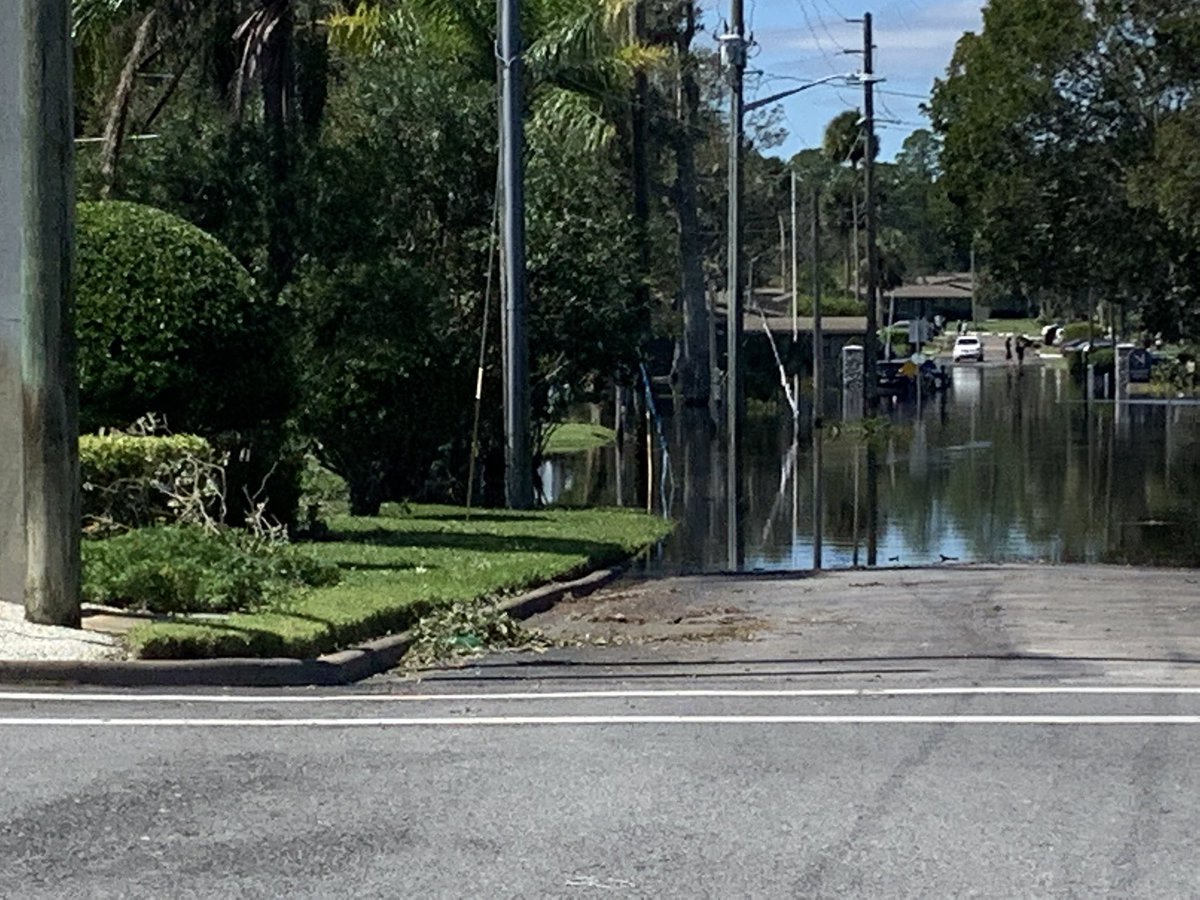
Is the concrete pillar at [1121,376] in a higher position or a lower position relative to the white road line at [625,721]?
higher

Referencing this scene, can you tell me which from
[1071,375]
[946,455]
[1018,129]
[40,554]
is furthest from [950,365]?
[40,554]

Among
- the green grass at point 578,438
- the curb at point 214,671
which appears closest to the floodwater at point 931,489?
the green grass at point 578,438

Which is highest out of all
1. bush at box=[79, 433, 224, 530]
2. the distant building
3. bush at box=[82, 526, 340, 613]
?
the distant building

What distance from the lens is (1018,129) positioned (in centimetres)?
5788

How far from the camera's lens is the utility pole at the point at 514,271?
86.4 ft

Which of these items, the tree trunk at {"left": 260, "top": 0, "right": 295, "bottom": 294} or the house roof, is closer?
the tree trunk at {"left": 260, "top": 0, "right": 295, "bottom": 294}

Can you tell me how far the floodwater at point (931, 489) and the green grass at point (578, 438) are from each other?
1388mm

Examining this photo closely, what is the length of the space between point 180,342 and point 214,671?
7631 mm

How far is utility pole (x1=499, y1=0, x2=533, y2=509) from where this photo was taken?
2633 centimetres

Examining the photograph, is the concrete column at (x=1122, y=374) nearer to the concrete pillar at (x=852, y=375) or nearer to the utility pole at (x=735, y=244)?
the concrete pillar at (x=852, y=375)

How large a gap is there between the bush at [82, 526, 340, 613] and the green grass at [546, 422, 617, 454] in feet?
120

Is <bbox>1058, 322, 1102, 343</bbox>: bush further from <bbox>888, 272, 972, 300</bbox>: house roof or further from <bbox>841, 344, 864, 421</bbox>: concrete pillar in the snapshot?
<bbox>841, 344, 864, 421</bbox>: concrete pillar

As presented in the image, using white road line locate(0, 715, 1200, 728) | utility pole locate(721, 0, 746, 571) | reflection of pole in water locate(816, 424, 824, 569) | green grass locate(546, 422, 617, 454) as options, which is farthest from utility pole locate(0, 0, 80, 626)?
green grass locate(546, 422, 617, 454)

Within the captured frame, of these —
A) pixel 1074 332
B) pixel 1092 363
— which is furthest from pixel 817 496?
pixel 1074 332
